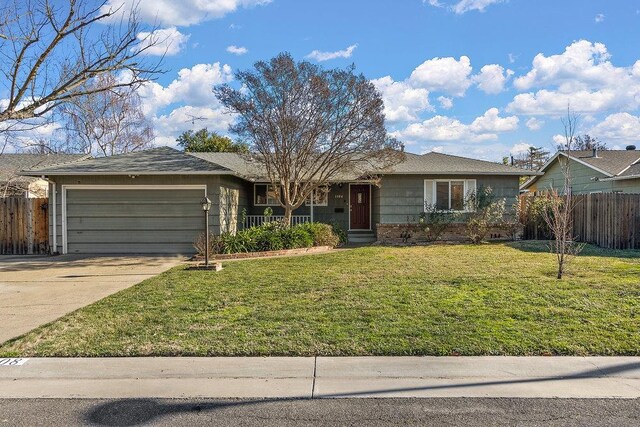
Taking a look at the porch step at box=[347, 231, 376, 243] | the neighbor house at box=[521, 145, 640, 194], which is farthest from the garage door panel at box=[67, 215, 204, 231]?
the neighbor house at box=[521, 145, 640, 194]

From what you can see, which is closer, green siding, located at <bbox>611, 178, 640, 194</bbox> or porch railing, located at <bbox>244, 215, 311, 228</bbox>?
porch railing, located at <bbox>244, 215, 311, 228</bbox>

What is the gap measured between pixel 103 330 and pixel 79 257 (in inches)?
339

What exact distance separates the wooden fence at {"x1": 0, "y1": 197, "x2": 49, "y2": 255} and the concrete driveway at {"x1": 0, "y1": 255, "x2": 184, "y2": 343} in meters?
0.83

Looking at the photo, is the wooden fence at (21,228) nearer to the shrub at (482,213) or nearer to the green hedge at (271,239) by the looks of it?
the green hedge at (271,239)

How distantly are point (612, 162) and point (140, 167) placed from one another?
68.7ft

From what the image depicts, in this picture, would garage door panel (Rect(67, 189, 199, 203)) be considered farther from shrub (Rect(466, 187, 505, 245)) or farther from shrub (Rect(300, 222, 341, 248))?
shrub (Rect(466, 187, 505, 245))

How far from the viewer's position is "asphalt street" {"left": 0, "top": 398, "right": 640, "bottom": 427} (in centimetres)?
369

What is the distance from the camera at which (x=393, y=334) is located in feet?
18.4

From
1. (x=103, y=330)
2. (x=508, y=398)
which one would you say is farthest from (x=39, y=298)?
(x=508, y=398)

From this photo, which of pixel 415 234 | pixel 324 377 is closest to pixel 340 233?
pixel 415 234

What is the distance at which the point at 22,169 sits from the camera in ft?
67.3

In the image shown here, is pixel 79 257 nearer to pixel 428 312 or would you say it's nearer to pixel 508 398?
pixel 428 312

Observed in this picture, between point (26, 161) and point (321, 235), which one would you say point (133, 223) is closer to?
point (321, 235)

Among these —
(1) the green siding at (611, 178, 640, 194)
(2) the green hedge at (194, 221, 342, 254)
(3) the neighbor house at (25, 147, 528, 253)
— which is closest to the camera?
(2) the green hedge at (194, 221, 342, 254)
